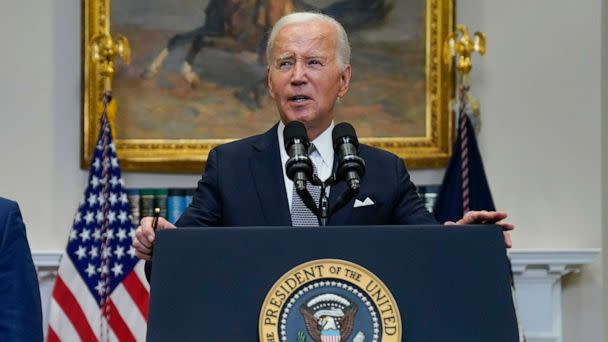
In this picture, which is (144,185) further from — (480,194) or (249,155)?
(249,155)

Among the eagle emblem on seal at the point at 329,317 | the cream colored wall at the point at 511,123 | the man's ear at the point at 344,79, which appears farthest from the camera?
the cream colored wall at the point at 511,123

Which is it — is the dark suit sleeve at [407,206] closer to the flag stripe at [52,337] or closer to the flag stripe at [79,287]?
the flag stripe at [79,287]

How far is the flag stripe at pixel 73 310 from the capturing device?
6734 millimetres

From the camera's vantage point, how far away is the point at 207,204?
12.4ft

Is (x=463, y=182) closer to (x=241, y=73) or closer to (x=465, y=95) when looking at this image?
(x=465, y=95)

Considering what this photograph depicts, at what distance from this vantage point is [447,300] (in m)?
2.95

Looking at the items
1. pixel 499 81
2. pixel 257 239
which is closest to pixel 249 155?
pixel 257 239

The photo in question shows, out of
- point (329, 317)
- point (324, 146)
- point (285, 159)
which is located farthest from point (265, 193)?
point (329, 317)

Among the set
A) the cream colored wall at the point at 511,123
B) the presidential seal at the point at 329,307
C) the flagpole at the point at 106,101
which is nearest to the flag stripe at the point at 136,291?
the flagpole at the point at 106,101

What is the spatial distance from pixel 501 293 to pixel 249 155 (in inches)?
46.3

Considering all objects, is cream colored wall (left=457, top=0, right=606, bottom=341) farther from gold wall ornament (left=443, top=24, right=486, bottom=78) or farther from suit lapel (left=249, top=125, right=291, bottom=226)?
suit lapel (left=249, top=125, right=291, bottom=226)

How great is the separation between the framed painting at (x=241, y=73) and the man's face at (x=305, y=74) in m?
3.25

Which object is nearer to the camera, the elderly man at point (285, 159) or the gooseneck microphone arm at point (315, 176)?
the gooseneck microphone arm at point (315, 176)

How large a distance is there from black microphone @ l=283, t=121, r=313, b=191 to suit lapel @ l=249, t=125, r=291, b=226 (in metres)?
0.51
